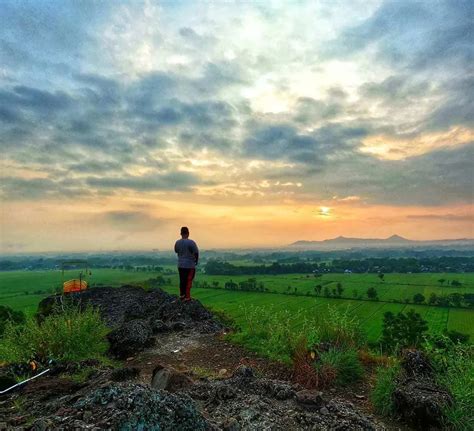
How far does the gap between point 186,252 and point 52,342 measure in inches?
247

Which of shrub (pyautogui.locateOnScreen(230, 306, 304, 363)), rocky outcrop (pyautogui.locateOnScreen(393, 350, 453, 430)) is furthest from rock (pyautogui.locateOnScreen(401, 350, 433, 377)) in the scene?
shrub (pyautogui.locateOnScreen(230, 306, 304, 363))

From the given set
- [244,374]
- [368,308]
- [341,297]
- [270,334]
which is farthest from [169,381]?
[341,297]

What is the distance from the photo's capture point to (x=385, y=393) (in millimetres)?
5727

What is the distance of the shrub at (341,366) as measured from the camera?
21.8 ft

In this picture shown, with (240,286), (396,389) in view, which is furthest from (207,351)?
(240,286)

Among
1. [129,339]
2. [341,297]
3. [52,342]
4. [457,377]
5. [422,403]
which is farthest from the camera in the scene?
[341,297]

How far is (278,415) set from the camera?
16.5 feet

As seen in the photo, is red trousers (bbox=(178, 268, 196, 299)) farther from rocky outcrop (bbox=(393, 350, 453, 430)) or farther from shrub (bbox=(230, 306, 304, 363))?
rocky outcrop (bbox=(393, 350, 453, 430))

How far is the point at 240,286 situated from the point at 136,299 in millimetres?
69980

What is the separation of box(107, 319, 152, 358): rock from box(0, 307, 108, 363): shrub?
2.00 ft

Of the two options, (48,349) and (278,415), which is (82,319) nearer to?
(48,349)

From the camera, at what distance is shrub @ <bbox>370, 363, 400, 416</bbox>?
18.2 ft

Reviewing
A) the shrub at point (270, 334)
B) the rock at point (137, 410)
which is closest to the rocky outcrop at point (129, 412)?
the rock at point (137, 410)

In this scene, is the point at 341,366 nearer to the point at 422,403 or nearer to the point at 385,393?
the point at 385,393
